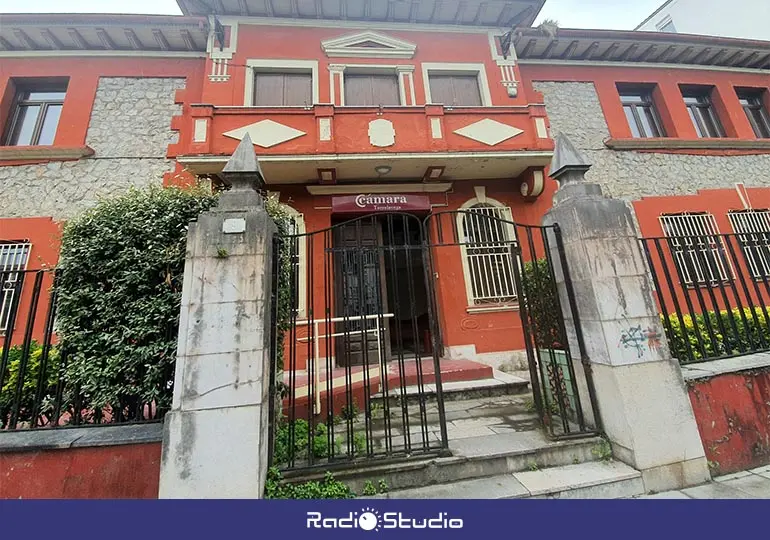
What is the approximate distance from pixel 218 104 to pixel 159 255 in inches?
215

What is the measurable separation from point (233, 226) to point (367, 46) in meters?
7.56

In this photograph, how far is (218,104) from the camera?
7.17 metres

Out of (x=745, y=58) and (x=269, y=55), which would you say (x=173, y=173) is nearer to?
(x=269, y=55)

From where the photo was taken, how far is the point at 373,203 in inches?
280

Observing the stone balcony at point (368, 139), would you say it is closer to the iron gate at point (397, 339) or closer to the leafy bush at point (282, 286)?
the iron gate at point (397, 339)

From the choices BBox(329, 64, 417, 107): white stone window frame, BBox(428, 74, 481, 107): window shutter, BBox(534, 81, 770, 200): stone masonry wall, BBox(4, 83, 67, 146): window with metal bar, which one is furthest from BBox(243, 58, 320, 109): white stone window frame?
BBox(534, 81, 770, 200): stone masonry wall

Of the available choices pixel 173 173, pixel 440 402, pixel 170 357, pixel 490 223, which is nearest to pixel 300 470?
pixel 440 402

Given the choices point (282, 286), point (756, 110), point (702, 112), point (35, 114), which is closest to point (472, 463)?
point (282, 286)

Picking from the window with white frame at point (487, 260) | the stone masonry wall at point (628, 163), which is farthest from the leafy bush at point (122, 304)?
the stone masonry wall at point (628, 163)

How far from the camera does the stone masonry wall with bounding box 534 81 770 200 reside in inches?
333

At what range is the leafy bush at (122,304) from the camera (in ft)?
10.0

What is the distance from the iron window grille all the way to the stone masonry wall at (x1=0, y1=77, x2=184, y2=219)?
1274cm

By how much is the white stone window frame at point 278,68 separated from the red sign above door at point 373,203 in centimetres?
262

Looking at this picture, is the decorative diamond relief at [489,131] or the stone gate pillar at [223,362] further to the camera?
the decorative diamond relief at [489,131]
